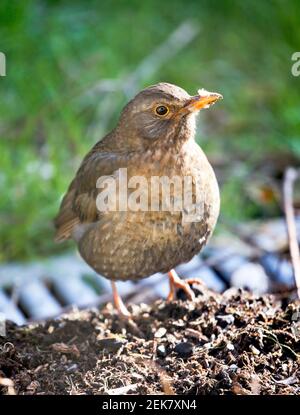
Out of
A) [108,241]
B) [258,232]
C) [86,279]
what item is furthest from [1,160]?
[108,241]

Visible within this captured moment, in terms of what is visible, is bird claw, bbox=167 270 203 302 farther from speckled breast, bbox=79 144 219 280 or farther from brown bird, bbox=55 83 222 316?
speckled breast, bbox=79 144 219 280

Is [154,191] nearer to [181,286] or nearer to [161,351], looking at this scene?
[181,286]

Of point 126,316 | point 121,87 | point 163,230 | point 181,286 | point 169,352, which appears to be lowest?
point 169,352

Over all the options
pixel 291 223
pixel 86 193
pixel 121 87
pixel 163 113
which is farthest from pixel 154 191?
pixel 121 87

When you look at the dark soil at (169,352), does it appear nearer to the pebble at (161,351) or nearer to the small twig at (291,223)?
the pebble at (161,351)

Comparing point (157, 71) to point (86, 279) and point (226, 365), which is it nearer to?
point (86, 279)

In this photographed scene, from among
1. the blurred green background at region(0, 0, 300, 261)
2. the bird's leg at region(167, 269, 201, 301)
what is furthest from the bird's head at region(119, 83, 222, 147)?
the blurred green background at region(0, 0, 300, 261)

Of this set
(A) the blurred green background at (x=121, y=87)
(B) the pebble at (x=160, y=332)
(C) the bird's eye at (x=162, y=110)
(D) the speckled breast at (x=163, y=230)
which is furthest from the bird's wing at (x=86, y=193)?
(A) the blurred green background at (x=121, y=87)
